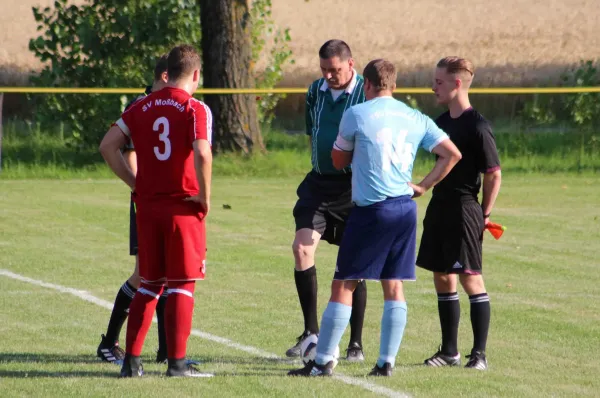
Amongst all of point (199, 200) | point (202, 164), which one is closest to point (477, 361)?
point (199, 200)

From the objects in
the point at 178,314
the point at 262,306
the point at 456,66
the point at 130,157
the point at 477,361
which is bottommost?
the point at 262,306

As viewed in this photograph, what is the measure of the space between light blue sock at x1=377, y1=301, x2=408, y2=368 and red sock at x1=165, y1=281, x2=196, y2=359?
46.1 inches

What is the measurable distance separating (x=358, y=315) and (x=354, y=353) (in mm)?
288

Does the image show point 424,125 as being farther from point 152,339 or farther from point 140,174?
point 152,339

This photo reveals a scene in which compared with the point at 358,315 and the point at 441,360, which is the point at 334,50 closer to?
the point at 358,315

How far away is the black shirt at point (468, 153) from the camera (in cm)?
754

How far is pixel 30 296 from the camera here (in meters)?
10.1

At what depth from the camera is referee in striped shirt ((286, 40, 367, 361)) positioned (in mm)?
8023

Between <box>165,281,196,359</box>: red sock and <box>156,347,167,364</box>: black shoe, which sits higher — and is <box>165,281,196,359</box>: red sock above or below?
above

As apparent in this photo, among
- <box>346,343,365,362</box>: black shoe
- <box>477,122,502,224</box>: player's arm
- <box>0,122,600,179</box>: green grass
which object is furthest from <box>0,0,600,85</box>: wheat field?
<box>477,122,502,224</box>: player's arm

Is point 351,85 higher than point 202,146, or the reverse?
point 351,85

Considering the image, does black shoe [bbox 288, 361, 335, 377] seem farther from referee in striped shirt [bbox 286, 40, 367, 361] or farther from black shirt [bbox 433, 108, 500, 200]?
black shirt [bbox 433, 108, 500, 200]

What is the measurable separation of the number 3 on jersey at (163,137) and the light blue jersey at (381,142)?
0.99 meters

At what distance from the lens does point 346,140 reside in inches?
276
